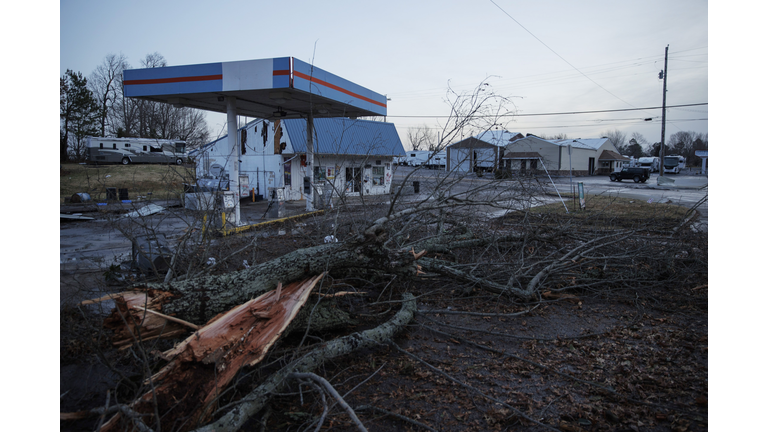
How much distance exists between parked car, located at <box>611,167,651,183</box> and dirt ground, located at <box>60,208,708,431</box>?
38.7m

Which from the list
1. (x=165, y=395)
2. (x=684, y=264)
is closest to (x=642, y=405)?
(x=165, y=395)

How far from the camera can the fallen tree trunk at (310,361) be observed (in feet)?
8.46

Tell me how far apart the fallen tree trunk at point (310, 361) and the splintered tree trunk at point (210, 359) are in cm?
18

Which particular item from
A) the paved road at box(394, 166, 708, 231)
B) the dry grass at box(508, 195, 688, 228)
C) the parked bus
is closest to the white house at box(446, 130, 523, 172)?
the paved road at box(394, 166, 708, 231)

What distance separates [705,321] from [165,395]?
5.68 metres

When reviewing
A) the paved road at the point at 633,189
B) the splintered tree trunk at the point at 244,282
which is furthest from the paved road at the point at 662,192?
the splintered tree trunk at the point at 244,282

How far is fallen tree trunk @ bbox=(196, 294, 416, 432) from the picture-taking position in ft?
8.46

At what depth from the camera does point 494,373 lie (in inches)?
142

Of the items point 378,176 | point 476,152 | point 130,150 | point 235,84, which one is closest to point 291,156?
point 378,176

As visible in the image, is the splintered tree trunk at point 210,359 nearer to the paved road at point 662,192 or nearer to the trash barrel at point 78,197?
the paved road at point 662,192

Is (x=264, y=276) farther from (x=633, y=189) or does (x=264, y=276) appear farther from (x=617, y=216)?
(x=633, y=189)

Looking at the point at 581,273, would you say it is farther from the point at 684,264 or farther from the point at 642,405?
the point at 642,405

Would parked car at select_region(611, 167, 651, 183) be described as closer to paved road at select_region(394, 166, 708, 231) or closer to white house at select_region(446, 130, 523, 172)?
paved road at select_region(394, 166, 708, 231)

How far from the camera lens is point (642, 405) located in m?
3.07
